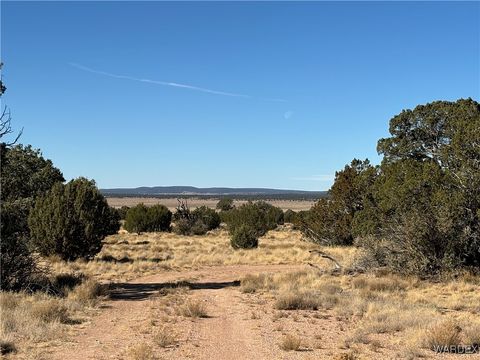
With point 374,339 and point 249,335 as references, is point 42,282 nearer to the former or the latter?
point 249,335

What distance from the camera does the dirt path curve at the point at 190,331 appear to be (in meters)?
9.53

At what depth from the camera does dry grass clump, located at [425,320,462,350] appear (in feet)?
31.6

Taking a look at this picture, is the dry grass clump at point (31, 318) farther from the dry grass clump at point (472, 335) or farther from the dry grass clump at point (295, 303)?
the dry grass clump at point (472, 335)

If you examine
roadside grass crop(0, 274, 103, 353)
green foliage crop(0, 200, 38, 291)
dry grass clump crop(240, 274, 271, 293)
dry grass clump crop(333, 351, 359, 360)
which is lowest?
dry grass clump crop(240, 274, 271, 293)

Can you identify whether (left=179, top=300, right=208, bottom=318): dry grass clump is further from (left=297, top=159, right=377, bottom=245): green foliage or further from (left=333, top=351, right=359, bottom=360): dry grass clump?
(left=297, top=159, right=377, bottom=245): green foliage

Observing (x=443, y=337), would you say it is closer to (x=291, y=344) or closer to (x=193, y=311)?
(x=291, y=344)

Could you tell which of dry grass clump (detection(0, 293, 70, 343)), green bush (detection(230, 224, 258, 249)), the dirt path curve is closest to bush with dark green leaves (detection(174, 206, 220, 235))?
green bush (detection(230, 224, 258, 249))

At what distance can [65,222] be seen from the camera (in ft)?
79.1

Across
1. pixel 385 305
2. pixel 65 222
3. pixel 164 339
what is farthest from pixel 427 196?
pixel 65 222

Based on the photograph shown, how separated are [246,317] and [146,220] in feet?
126

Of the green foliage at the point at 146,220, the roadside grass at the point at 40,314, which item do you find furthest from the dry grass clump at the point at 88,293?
the green foliage at the point at 146,220

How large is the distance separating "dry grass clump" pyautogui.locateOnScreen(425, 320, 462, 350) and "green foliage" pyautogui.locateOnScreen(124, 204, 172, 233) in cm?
4196

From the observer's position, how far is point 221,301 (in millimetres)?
15625

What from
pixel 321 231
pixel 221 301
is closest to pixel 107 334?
pixel 221 301
